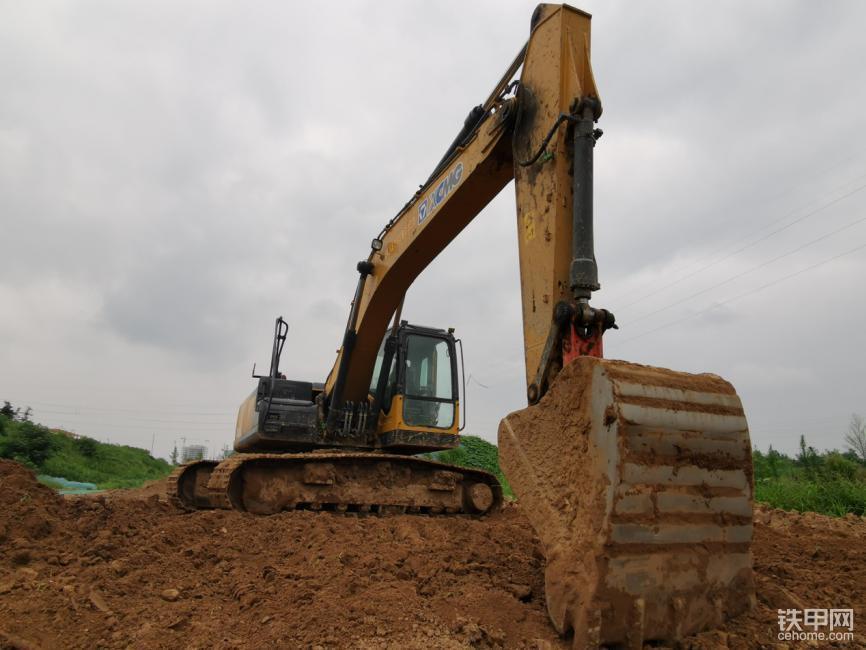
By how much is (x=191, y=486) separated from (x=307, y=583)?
4394 mm

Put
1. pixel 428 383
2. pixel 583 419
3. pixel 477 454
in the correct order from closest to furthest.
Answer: pixel 583 419, pixel 428 383, pixel 477 454

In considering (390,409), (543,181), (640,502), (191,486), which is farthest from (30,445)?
(640,502)

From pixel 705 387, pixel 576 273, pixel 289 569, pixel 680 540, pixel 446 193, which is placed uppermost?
pixel 446 193

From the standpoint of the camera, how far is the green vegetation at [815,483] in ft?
22.7

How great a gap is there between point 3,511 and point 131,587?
2.05 meters

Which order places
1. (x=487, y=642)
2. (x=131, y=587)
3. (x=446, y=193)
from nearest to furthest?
(x=487, y=642) → (x=131, y=587) → (x=446, y=193)

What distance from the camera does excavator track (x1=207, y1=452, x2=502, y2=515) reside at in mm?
6117

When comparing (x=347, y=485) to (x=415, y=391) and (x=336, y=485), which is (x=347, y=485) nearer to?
(x=336, y=485)

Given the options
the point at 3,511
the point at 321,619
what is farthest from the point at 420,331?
the point at 321,619

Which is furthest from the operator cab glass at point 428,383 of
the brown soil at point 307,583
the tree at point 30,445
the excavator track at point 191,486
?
the tree at point 30,445

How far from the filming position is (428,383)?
283 inches

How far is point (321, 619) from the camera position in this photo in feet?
8.88

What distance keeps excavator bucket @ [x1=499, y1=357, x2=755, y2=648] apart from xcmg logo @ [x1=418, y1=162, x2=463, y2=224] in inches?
98.4

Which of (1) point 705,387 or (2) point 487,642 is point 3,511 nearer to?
(2) point 487,642
